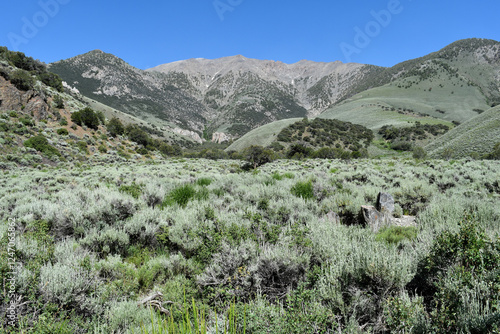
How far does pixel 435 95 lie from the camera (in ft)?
385

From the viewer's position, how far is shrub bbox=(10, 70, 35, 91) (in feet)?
87.8

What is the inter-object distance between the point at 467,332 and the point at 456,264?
39.8 inches

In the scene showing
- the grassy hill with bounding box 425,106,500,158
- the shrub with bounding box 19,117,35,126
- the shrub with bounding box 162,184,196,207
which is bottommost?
the grassy hill with bounding box 425,106,500,158

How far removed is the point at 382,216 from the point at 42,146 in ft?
94.3

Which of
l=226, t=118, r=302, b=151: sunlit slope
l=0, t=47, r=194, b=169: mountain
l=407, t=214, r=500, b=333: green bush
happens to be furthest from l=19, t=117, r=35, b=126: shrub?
l=226, t=118, r=302, b=151: sunlit slope

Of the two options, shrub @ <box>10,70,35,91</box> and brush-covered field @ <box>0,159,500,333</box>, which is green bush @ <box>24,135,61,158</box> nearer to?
shrub @ <box>10,70,35,91</box>

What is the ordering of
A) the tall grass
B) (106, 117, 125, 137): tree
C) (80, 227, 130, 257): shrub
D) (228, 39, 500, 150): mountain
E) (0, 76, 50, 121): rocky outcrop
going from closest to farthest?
the tall grass < (80, 227, 130, 257): shrub < (0, 76, 50, 121): rocky outcrop < (106, 117, 125, 137): tree < (228, 39, 500, 150): mountain

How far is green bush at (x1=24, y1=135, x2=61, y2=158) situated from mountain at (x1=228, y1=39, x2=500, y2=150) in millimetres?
50100

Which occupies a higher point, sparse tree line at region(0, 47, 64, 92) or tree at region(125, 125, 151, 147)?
sparse tree line at region(0, 47, 64, 92)

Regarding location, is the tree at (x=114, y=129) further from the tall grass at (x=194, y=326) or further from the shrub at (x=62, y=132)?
the tall grass at (x=194, y=326)

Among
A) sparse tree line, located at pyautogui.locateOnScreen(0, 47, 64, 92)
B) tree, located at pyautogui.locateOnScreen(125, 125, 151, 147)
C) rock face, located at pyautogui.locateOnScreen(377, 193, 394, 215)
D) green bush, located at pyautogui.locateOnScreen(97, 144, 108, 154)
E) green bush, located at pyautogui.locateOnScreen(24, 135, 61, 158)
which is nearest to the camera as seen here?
rock face, located at pyautogui.locateOnScreen(377, 193, 394, 215)

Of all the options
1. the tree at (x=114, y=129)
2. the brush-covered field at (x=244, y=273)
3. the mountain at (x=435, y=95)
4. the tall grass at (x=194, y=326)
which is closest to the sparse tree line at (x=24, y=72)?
the tree at (x=114, y=129)

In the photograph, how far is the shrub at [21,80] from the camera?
2677 centimetres

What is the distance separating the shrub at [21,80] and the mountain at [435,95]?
49.4 meters
